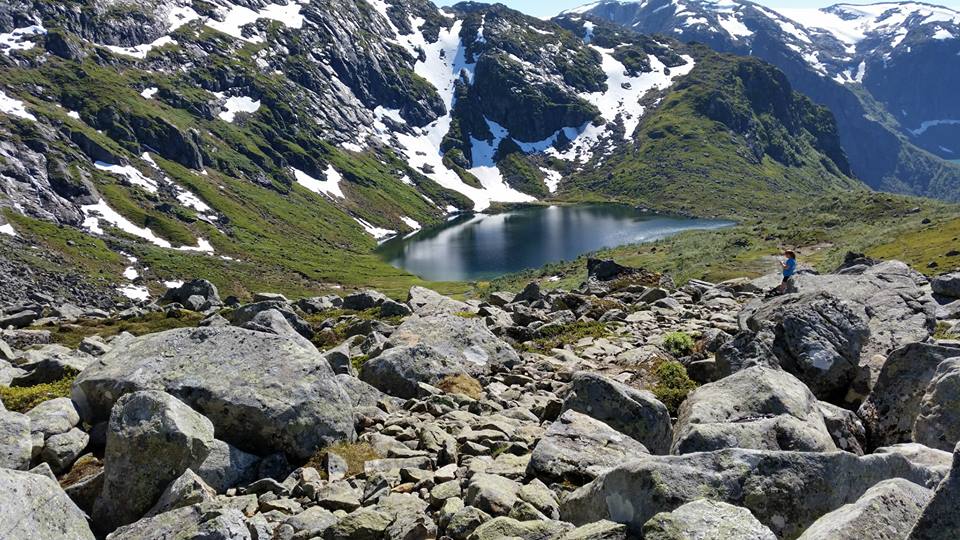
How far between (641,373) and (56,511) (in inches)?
631

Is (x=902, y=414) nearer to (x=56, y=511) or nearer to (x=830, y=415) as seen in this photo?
(x=830, y=415)

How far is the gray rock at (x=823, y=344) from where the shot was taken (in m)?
16.0

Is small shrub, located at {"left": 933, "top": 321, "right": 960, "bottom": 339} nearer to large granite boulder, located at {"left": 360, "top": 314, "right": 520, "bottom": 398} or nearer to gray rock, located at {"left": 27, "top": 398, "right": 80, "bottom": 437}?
large granite boulder, located at {"left": 360, "top": 314, "right": 520, "bottom": 398}

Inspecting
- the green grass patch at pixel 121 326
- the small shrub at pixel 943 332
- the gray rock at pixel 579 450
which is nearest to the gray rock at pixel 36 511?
the gray rock at pixel 579 450

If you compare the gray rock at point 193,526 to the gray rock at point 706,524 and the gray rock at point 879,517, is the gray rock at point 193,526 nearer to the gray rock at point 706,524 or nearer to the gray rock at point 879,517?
the gray rock at point 706,524

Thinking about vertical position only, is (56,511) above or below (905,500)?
below

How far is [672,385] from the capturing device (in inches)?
703

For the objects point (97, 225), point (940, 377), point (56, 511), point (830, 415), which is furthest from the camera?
point (97, 225)

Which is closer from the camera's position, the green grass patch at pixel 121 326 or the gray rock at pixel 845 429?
the gray rock at pixel 845 429

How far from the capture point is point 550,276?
124 meters

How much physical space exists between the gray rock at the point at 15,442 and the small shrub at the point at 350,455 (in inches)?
199

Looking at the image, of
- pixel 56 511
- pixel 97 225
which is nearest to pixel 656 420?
pixel 56 511

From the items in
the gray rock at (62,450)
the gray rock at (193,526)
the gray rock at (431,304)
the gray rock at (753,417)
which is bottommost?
the gray rock at (431,304)

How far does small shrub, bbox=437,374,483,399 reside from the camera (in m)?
17.6
